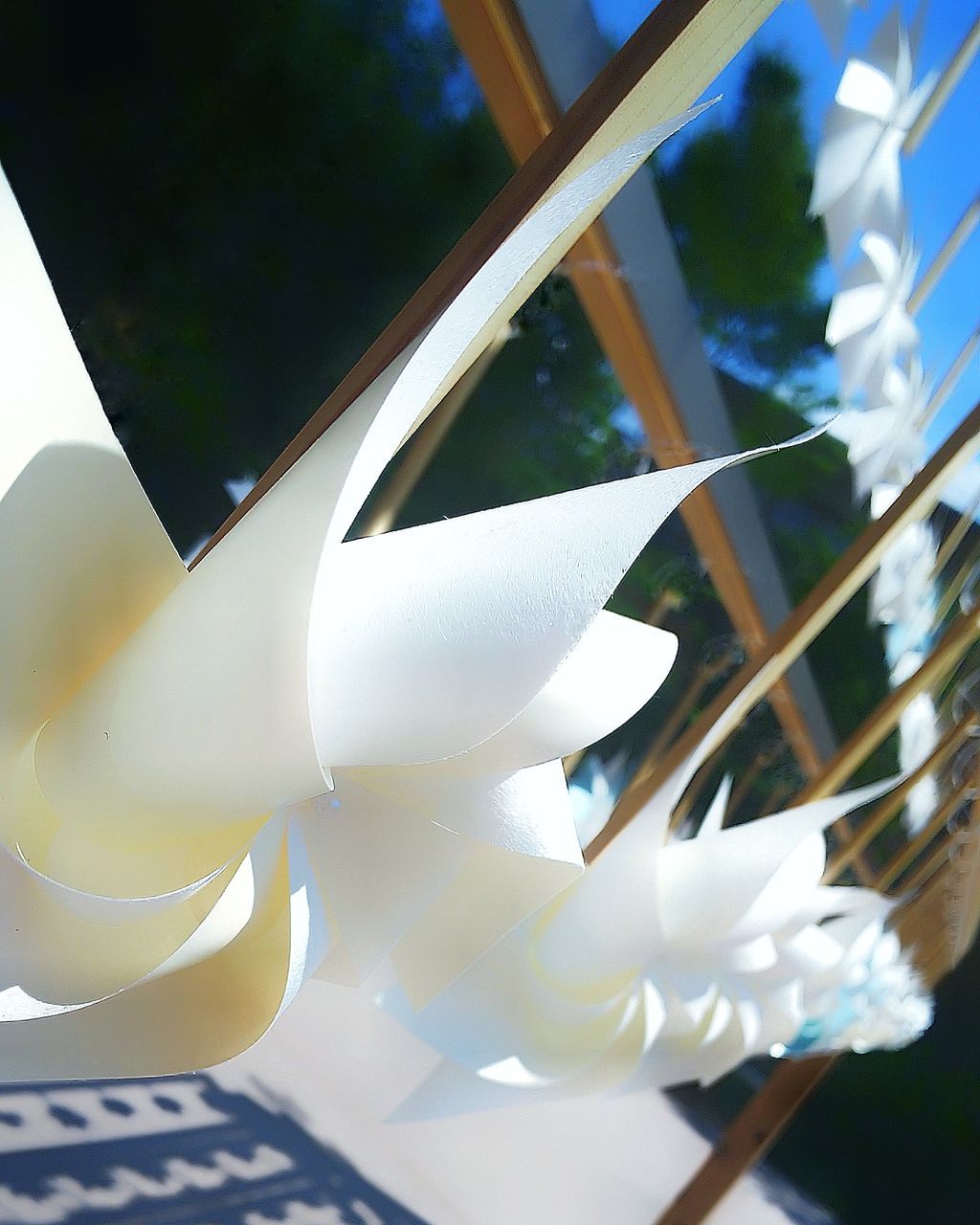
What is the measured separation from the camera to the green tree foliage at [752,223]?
47 centimetres

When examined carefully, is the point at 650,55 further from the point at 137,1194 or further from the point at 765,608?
the point at 137,1194

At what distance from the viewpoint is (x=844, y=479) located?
76cm

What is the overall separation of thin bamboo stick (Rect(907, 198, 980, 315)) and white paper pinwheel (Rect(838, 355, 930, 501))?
39mm

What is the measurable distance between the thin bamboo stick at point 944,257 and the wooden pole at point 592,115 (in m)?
0.45

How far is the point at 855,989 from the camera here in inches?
36.5

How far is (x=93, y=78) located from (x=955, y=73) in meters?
0.37

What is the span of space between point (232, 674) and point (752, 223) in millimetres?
434

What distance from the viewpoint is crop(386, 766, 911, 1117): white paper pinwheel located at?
0.34 m

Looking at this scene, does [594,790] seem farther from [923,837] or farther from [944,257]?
[923,837]

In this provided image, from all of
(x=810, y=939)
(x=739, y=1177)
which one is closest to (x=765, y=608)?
(x=810, y=939)

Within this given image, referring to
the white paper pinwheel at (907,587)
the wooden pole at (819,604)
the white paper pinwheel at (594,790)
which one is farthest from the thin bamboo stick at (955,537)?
the wooden pole at (819,604)

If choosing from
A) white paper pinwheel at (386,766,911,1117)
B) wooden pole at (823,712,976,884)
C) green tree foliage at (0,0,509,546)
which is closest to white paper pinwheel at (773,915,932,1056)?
wooden pole at (823,712,976,884)

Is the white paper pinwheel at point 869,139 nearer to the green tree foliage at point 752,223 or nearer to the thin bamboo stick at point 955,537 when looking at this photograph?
the green tree foliage at point 752,223

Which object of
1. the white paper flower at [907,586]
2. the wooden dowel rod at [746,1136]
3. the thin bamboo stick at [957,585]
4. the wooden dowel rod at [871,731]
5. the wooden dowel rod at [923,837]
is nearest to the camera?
the wooden dowel rod at [871,731]
